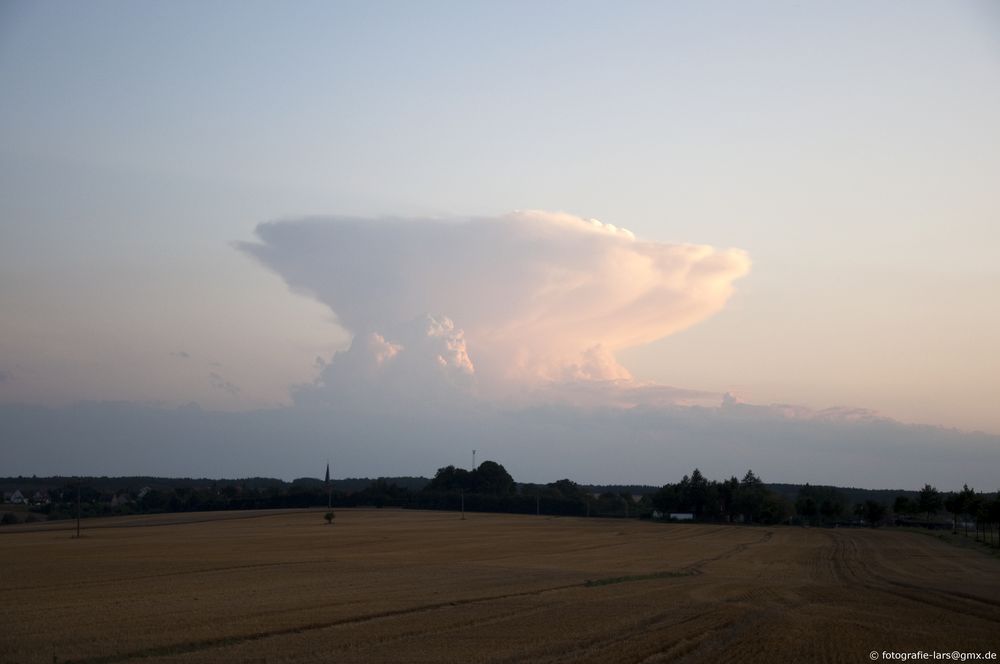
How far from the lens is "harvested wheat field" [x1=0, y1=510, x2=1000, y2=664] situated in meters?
22.6

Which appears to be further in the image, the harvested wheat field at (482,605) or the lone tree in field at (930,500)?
the lone tree in field at (930,500)

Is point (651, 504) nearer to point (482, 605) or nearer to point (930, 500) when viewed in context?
point (930, 500)

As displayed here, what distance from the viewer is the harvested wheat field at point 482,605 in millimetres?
22609

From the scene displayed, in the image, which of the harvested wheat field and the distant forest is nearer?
the harvested wheat field

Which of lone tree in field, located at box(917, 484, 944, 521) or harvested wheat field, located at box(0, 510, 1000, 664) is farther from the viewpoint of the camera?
lone tree in field, located at box(917, 484, 944, 521)

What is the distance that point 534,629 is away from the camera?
2555cm

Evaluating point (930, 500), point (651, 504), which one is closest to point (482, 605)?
point (930, 500)

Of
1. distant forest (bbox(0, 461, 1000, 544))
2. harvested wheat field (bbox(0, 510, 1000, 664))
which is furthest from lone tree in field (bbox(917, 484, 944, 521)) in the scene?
harvested wheat field (bbox(0, 510, 1000, 664))

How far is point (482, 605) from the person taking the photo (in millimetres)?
31500

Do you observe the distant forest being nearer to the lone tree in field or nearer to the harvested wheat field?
the lone tree in field

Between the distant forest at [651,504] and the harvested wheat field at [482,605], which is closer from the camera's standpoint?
the harvested wheat field at [482,605]

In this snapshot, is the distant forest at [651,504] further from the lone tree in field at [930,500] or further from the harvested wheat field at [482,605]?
the harvested wheat field at [482,605]

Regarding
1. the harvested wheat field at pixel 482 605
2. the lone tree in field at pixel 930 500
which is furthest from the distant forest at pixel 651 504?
the harvested wheat field at pixel 482 605

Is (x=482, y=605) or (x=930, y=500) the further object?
(x=930, y=500)
